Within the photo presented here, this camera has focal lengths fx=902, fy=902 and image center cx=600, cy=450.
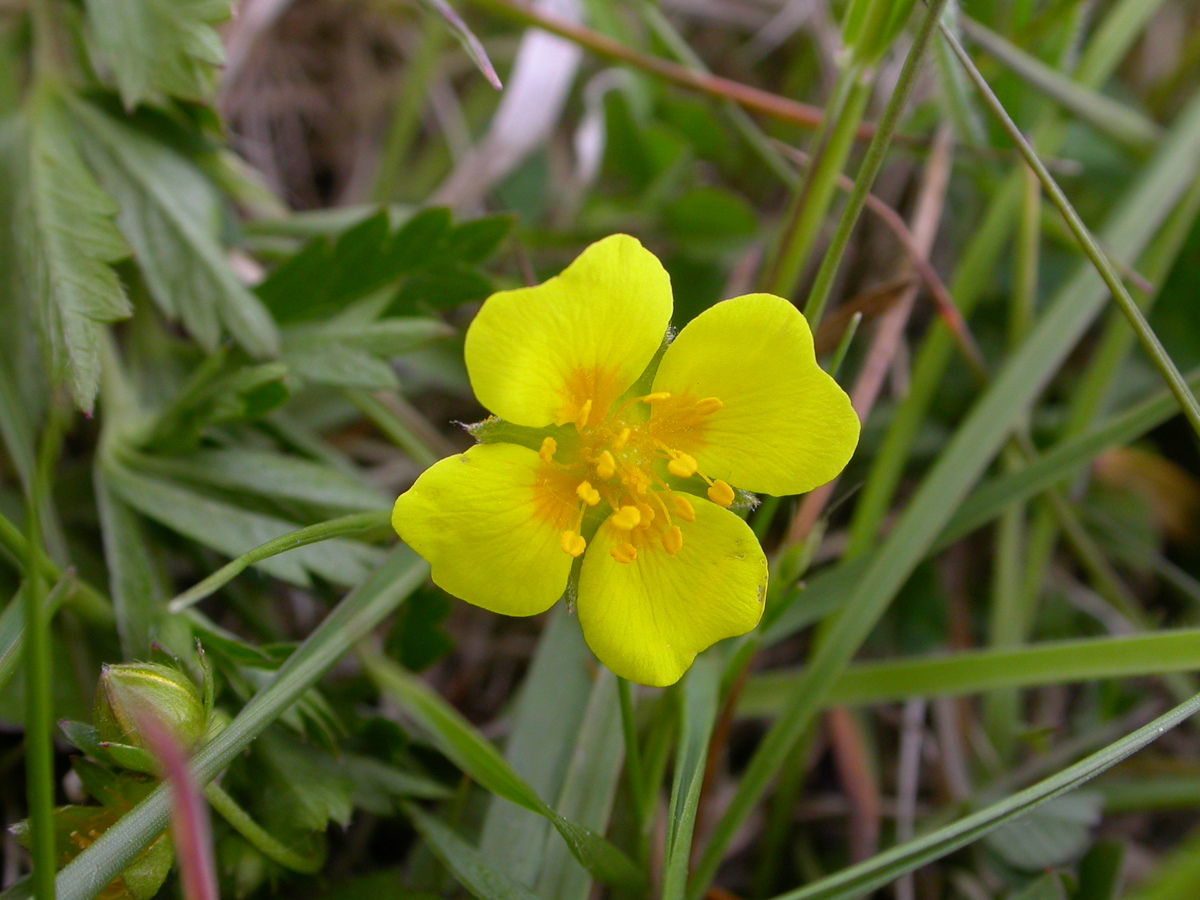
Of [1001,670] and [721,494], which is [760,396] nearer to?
[721,494]

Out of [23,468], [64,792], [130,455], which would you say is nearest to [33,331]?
[130,455]

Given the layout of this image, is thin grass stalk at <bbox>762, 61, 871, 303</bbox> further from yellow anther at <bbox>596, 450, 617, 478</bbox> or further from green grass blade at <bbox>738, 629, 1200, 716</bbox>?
green grass blade at <bbox>738, 629, 1200, 716</bbox>

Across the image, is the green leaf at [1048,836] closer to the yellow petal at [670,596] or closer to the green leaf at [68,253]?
the yellow petal at [670,596]

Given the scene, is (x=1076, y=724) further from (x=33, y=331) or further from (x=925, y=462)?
(x=33, y=331)

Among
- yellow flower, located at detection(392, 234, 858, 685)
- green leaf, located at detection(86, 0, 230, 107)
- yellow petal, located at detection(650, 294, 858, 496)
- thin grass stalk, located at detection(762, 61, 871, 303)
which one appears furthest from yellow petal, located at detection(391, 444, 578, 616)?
green leaf, located at detection(86, 0, 230, 107)

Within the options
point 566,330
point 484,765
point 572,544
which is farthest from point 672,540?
point 484,765

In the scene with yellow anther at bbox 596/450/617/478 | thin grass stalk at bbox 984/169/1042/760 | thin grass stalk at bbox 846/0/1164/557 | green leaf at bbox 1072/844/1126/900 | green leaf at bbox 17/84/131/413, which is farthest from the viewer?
thin grass stalk at bbox 984/169/1042/760

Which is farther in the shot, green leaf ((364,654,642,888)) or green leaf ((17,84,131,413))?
green leaf ((17,84,131,413))
